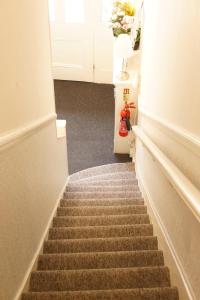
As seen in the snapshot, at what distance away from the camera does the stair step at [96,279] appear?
1526 mm

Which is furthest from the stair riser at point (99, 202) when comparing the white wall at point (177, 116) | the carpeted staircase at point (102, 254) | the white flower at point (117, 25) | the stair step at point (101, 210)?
the white flower at point (117, 25)

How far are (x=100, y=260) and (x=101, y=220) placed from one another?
56cm

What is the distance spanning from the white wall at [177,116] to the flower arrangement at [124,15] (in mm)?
1742

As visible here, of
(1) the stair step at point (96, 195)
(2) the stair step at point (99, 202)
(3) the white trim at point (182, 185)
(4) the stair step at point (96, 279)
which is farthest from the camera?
(1) the stair step at point (96, 195)

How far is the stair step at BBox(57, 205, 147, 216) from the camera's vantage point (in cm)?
241

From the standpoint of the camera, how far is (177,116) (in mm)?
1481

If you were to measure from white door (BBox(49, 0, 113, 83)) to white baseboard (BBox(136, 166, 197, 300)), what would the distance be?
15.5 feet

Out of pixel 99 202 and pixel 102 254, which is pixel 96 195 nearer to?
pixel 99 202

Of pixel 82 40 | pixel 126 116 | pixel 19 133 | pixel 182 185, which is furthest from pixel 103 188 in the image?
pixel 82 40

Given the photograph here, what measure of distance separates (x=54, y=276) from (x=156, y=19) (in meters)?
2.07

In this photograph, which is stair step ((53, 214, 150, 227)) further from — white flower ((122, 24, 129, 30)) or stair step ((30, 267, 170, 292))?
white flower ((122, 24, 129, 30))

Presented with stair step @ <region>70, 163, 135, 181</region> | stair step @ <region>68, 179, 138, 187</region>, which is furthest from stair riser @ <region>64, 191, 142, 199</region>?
stair step @ <region>70, 163, 135, 181</region>

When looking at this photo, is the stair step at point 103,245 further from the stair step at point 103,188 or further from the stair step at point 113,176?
the stair step at point 113,176

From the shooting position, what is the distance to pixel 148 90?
93.0 inches
